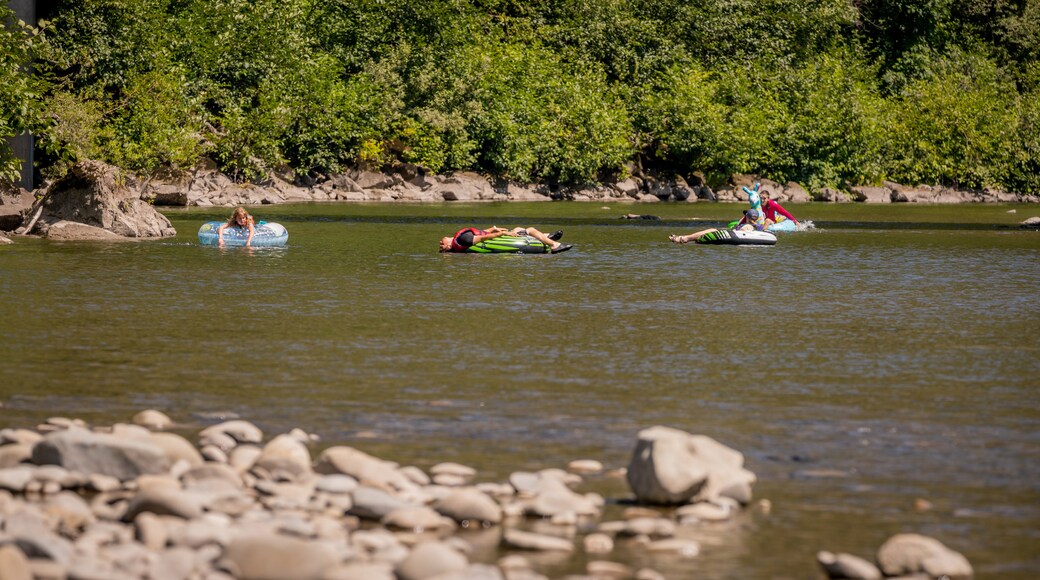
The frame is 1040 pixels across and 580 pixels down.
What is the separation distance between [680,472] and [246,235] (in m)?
26.4

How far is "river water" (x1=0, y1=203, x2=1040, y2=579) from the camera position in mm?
10289

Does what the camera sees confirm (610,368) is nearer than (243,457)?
No

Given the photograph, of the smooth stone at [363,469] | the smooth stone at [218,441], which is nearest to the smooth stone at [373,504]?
the smooth stone at [363,469]

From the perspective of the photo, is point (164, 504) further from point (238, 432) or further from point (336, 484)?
point (238, 432)

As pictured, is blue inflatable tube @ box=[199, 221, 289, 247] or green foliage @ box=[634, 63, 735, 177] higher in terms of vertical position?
green foliage @ box=[634, 63, 735, 177]

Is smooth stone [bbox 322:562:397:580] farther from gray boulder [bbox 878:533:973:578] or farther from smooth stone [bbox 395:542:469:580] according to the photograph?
gray boulder [bbox 878:533:973:578]

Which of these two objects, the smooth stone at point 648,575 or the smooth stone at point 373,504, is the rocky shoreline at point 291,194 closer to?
the smooth stone at point 373,504

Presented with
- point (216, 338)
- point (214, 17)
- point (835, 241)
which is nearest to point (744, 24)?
point (214, 17)

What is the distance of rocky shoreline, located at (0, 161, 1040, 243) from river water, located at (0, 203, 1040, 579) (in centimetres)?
577

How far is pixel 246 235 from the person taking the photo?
115 feet

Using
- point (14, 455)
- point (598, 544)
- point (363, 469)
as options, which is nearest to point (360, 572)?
point (598, 544)

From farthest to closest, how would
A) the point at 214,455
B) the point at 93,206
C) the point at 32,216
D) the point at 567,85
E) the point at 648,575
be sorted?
the point at 567,85 < the point at 32,216 < the point at 93,206 < the point at 214,455 < the point at 648,575

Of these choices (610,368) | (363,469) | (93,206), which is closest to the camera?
(363,469)

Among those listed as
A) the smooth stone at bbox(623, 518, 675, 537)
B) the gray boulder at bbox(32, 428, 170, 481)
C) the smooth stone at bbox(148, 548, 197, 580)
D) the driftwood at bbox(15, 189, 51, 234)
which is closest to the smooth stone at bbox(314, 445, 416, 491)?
the gray boulder at bbox(32, 428, 170, 481)
